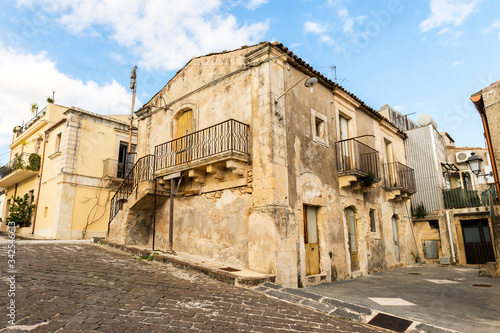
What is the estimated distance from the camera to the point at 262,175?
27.0ft

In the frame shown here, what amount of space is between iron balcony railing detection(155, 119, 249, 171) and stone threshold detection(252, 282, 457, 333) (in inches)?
141

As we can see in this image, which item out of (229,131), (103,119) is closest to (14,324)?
(229,131)

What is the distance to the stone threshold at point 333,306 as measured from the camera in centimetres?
475

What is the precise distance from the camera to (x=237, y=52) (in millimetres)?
9984

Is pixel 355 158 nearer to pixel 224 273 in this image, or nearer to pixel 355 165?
pixel 355 165

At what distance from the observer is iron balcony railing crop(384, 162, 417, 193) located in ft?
45.7

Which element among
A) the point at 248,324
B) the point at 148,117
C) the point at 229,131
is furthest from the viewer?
the point at 148,117

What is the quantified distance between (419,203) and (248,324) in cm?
1459

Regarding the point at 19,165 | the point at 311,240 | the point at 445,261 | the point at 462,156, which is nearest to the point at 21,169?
the point at 19,165

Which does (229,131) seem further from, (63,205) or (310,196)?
(63,205)

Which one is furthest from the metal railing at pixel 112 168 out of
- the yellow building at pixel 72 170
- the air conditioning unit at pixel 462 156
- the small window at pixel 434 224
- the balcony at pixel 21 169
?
the air conditioning unit at pixel 462 156

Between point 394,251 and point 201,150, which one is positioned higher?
point 201,150

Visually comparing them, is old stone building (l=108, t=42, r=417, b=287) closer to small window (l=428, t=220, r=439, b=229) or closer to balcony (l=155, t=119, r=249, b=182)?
balcony (l=155, t=119, r=249, b=182)

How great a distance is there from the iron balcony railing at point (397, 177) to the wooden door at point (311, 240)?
5.70m
